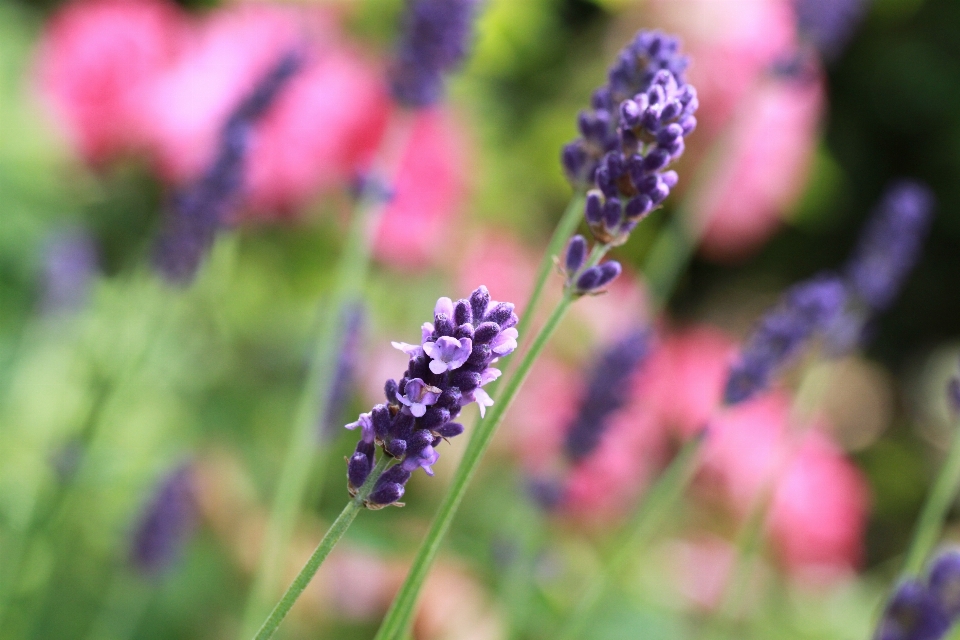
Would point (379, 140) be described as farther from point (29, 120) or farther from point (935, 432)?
point (935, 432)

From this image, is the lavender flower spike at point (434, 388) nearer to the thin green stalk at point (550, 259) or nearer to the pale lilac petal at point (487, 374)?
the pale lilac petal at point (487, 374)

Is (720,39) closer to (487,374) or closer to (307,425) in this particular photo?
(307,425)

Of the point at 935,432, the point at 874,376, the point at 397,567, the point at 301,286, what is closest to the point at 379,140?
the point at 301,286

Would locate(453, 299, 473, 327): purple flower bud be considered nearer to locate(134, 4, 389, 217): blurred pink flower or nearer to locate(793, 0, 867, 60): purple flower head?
locate(793, 0, 867, 60): purple flower head

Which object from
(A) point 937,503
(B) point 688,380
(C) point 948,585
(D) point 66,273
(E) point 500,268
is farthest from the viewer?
(B) point 688,380

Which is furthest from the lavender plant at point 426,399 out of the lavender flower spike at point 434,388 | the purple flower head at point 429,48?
the purple flower head at point 429,48

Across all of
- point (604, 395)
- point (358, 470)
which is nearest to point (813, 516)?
point (604, 395)
